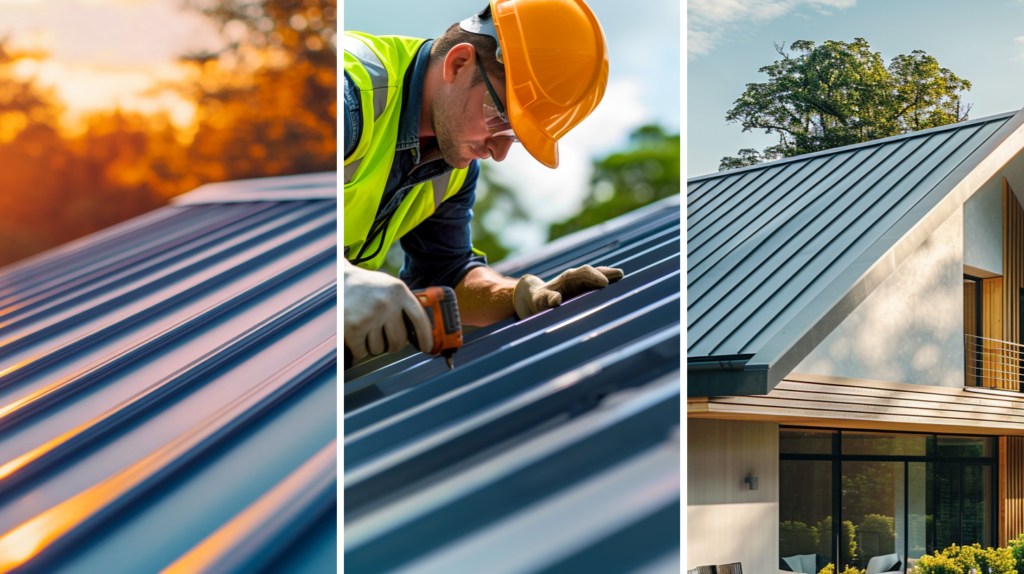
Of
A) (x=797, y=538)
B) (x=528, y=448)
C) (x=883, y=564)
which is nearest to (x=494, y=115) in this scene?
(x=528, y=448)

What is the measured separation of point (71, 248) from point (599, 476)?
280cm

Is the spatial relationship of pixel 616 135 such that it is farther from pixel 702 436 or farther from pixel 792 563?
pixel 792 563

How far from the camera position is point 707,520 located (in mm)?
5039

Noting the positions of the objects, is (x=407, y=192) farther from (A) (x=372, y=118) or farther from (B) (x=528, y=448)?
(B) (x=528, y=448)

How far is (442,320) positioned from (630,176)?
107 centimetres

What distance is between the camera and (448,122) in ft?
8.11

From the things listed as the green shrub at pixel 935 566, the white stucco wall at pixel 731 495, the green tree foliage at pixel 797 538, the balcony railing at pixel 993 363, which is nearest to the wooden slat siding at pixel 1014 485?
the balcony railing at pixel 993 363

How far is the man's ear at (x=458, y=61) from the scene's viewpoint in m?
2.37

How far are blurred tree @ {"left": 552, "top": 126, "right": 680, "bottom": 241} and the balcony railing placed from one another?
6.09 meters

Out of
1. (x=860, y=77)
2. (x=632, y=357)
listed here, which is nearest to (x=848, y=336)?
(x=632, y=357)

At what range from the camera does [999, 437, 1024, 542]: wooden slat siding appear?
829cm

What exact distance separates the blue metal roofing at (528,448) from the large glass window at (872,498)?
164 inches

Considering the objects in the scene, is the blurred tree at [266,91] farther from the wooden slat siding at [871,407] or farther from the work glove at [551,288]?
the wooden slat siding at [871,407]

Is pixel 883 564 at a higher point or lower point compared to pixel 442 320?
lower
